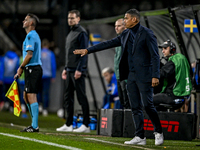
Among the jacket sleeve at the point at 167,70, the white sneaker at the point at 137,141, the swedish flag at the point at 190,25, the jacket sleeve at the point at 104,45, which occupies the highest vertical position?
the swedish flag at the point at 190,25

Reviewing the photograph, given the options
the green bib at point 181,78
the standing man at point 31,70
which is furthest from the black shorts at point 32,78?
the green bib at point 181,78

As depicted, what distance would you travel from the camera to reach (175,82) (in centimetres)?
884

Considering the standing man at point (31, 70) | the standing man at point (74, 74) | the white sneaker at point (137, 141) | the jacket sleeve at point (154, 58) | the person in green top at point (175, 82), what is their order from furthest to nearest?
the standing man at point (74, 74) < the person in green top at point (175, 82) < the standing man at point (31, 70) < the white sneaker at point (137, 141) < the jacket sleeve at point (154, 58)

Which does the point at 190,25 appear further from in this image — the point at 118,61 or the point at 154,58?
the point at 154,58

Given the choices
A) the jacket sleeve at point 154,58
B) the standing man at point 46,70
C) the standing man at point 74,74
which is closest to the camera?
the jacket sleeve at point 154,58

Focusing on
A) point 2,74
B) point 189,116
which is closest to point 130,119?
point 189,116

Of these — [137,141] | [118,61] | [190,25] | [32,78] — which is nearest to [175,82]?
[118,61]

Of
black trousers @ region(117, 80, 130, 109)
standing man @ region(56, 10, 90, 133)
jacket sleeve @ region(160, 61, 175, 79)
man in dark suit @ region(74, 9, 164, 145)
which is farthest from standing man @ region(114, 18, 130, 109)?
man in dark suit @ region(74, 9, 164, 145)

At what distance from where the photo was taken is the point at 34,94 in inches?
320

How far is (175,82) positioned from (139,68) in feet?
7.05

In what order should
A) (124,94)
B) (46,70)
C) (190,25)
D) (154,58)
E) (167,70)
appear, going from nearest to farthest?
(154,58) → (167,70) → (124,94) → (190,25) → (46,70)

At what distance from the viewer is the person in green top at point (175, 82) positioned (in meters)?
8.74

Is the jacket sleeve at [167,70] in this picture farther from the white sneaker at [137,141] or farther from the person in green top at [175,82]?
the white sneaker at [137,141]

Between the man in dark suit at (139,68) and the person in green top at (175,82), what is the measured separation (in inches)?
71.3
